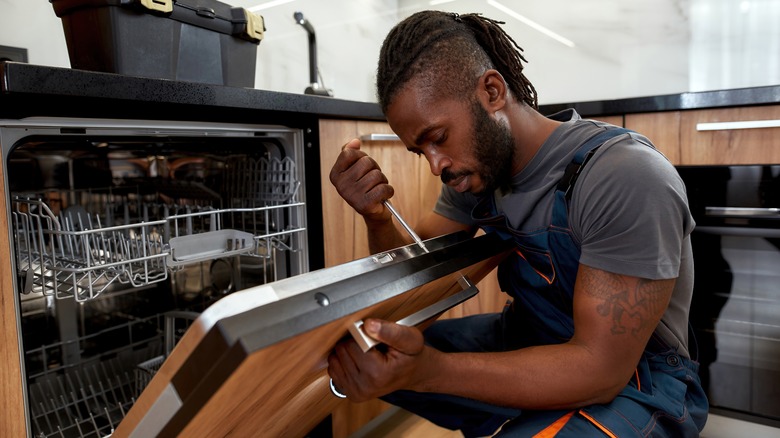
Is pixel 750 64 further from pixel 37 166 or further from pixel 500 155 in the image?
pixel 37 166

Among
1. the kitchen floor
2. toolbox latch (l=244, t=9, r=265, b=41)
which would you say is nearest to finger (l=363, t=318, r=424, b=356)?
toolbox latch (l=244, t=9, r=265, b=41)

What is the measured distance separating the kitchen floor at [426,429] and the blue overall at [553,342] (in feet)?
1.68

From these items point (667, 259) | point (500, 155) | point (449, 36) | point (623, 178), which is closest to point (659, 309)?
point (667, 259)

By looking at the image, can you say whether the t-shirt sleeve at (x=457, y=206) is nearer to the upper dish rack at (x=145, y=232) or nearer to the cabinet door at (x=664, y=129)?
the upper dish rack at (x=145, y=232)

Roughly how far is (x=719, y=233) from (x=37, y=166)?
176 centimetres

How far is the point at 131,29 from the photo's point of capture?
932mm

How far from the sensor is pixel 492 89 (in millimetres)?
955

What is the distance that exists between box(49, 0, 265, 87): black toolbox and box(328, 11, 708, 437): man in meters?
0.33

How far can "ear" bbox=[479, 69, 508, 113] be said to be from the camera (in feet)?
3.11

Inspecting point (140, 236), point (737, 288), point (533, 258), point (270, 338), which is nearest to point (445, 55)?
point (533, 258)

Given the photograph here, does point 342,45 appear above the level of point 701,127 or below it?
above

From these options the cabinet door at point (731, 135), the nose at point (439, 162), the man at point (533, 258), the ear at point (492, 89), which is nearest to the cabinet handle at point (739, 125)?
the cabinet door at point (731, 135)

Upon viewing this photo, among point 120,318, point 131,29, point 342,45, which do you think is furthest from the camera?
point 342,45

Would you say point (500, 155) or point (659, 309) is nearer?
point (659, 309)
